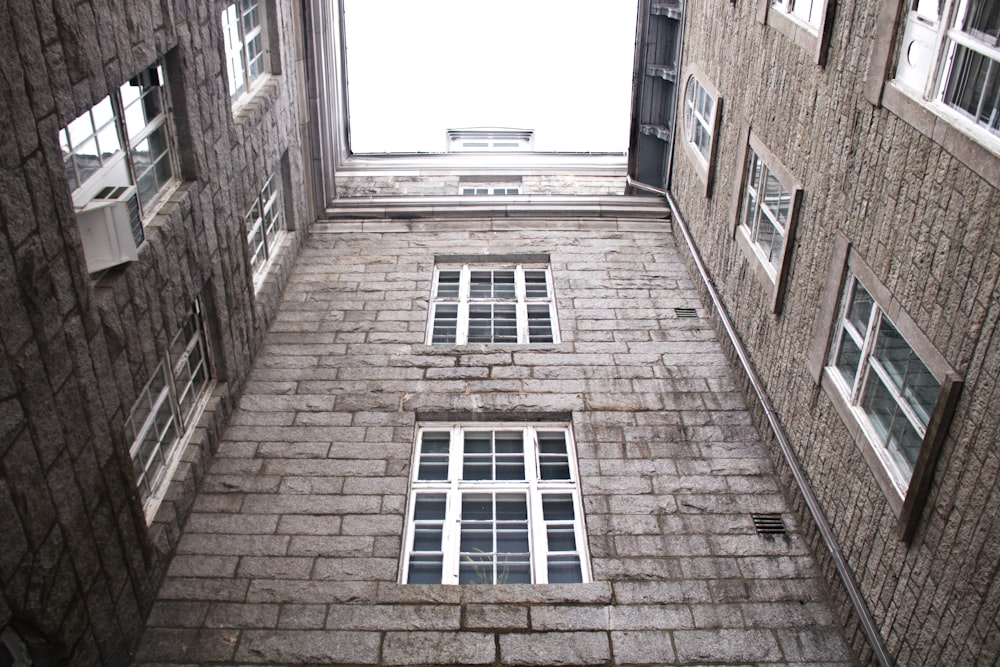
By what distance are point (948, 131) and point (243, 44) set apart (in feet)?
26.8

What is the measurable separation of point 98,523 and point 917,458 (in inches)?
234

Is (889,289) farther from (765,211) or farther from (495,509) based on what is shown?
(495,509)

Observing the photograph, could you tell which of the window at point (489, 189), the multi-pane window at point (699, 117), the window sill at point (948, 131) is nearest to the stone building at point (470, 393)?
the window sill at point (948, 131)

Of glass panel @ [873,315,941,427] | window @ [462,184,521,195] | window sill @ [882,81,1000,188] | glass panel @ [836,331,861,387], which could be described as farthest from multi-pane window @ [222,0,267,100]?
glass panel @ [873,315,941,427]

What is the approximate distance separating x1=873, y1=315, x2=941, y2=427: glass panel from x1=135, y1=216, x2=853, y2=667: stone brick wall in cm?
214

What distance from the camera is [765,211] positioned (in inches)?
350

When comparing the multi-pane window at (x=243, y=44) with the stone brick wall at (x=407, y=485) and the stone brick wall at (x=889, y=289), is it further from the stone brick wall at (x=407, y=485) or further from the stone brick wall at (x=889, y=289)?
the stone brick wall at (x=889, y=289)

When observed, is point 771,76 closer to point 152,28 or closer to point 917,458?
point 917,458

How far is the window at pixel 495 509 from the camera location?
739cm

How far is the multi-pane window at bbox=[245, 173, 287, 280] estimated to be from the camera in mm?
10367

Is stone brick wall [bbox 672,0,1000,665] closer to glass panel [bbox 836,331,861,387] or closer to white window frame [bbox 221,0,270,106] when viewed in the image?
glass panel [bbox 836,331,861,387]

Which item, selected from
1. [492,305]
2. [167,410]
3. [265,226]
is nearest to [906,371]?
[492,305]

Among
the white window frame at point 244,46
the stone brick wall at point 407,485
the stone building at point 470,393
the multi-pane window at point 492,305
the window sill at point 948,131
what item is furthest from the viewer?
the multi-pane window at point 492,305

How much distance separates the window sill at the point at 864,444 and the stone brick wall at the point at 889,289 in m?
0.14
